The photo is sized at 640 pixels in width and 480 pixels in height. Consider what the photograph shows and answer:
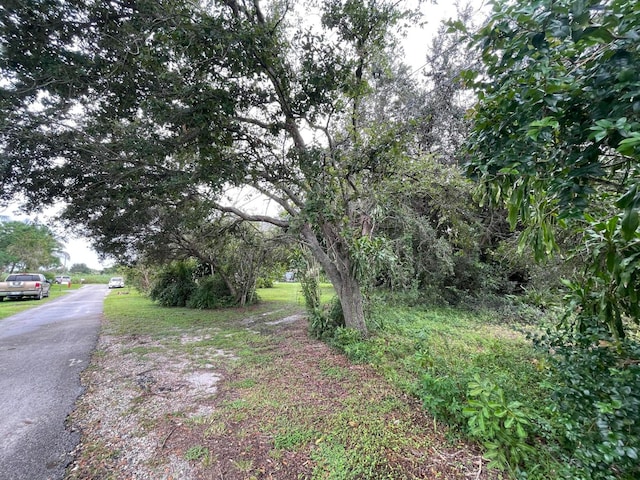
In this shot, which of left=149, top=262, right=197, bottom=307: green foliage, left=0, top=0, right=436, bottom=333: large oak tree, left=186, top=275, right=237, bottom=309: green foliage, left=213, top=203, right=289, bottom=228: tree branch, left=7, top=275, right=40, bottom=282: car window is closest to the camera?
left=0, top=0, right=436, bottom=333: large oak tree

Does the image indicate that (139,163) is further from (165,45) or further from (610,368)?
(610,368)

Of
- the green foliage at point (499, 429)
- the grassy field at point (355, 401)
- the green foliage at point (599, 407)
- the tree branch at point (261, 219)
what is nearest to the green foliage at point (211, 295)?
the grassy field at point (355, 401)

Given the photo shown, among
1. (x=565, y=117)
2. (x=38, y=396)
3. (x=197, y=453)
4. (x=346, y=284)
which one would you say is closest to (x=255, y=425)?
(x=197, y=453)

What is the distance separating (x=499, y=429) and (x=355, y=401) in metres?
1.45

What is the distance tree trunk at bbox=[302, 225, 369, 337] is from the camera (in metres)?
5.08

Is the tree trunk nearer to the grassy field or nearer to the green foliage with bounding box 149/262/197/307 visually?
the grassy field

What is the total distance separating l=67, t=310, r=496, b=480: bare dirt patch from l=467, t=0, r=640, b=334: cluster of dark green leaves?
6.00ft

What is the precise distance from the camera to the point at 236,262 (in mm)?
10617

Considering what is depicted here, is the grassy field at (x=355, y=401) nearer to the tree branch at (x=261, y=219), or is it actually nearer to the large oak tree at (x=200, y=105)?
the large oak tree at (x=200, y=105)

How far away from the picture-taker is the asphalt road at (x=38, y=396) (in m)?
2.16

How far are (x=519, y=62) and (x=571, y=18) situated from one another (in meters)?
0.34

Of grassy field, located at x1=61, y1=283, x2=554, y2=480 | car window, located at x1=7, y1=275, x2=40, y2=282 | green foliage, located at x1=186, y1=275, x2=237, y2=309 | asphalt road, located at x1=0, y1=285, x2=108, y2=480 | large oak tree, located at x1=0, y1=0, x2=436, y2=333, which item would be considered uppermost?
large oak tree, located at x1=0, y1=0, x2=436, y2=333

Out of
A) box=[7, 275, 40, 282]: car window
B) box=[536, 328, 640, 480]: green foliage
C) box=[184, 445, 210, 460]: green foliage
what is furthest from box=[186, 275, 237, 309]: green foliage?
box=[536, 328, 640, 480]: green foliage

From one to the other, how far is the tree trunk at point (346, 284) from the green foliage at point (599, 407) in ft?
10.3
